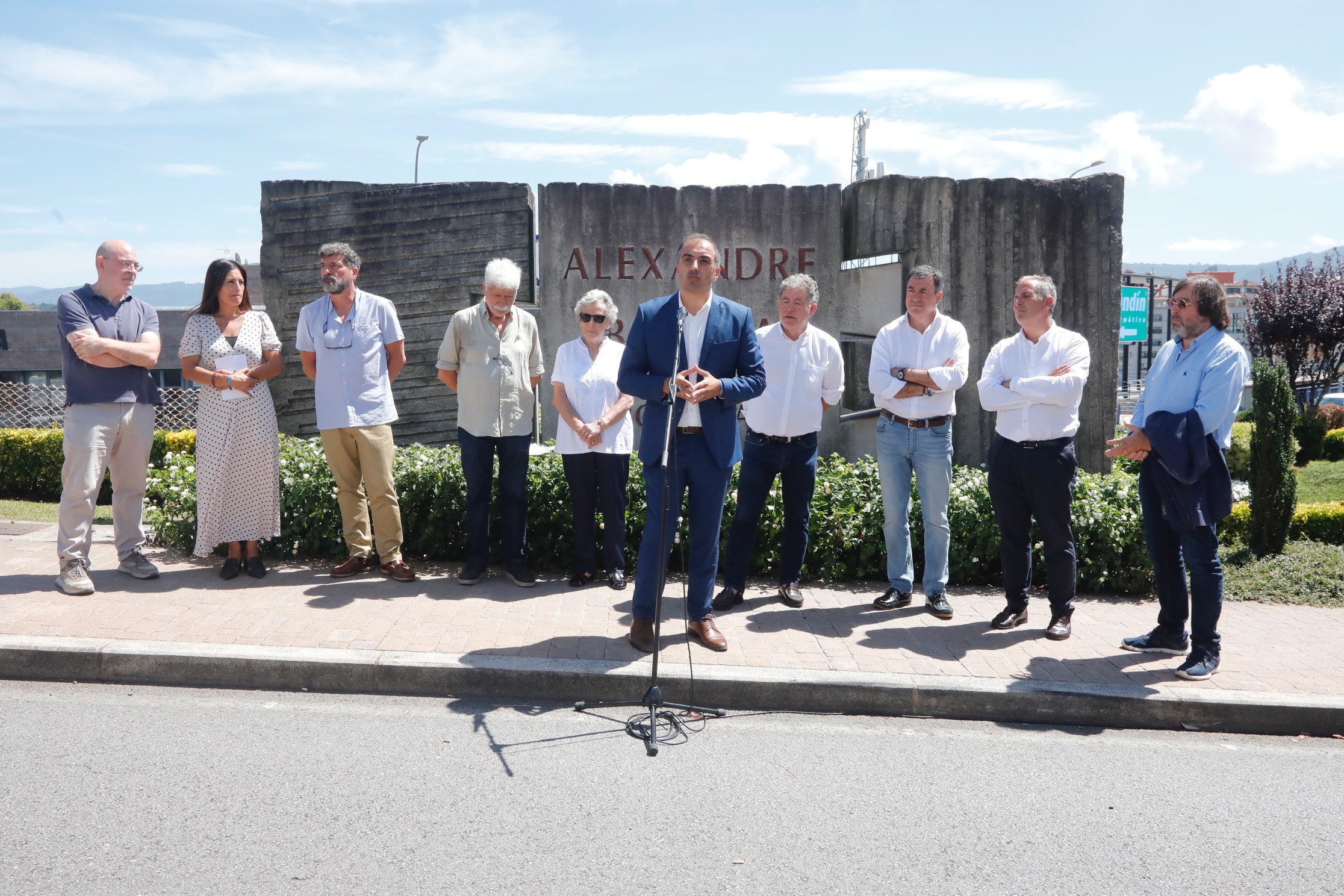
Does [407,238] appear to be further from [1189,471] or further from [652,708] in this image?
[1189,471]

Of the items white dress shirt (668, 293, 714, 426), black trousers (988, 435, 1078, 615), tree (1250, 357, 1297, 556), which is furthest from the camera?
tree (1250, 357, 1297, 556)

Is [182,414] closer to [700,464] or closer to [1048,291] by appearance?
[700,464]

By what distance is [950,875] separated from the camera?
3021 millimetres

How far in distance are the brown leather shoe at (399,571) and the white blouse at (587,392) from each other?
3.90ft

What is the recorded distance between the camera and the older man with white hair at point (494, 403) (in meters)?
5.83

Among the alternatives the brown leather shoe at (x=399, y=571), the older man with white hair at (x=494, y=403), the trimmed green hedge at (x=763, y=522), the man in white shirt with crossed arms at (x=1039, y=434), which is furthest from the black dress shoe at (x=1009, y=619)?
the brown leather shoe at (x=399, y=571)

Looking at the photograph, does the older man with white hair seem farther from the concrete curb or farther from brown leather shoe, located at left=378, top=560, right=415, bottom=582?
the concrete curb

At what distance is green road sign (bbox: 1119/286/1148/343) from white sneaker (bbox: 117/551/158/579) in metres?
19.3

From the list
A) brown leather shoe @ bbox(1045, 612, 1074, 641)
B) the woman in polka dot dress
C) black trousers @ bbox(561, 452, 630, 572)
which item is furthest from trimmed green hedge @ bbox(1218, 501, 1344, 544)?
the woman in polka dot dress

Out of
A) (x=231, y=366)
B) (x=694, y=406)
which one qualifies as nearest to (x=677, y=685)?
(x=694, y=406)

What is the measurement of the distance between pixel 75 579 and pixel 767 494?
13.0 ft

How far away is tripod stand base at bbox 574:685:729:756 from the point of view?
397cm

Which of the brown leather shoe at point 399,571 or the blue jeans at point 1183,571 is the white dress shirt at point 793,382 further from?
the brown leather shoe at point 399,571

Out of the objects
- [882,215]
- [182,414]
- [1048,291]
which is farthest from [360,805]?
[182,414]
